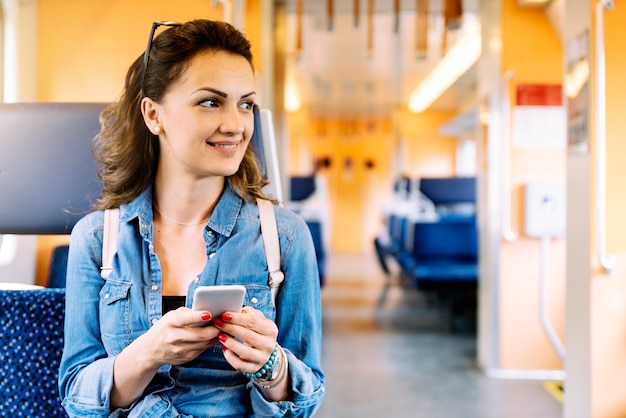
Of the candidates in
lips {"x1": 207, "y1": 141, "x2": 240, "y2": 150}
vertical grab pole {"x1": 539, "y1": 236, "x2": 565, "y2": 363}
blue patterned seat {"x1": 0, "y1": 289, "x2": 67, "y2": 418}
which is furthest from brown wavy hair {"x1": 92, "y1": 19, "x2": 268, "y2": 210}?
vertical grab pole {"x1": 539, "y1": 236, "x2": 565, "y2": 363}

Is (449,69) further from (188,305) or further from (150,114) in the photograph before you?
(188,305)

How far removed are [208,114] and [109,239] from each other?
35 cm

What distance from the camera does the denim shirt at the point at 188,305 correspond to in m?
1.32

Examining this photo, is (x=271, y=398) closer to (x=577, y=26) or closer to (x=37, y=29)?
(x=37, y=29)

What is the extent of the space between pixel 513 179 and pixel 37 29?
3.07 meters

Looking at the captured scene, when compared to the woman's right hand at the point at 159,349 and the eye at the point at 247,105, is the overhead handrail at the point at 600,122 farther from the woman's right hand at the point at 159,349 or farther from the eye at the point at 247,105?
the woman's right hand at the point at 159,349

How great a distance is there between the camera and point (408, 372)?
4.48 metres

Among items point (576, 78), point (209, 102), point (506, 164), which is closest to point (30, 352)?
point (209, 102)

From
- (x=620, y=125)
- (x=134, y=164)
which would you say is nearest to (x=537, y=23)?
(x=620, y=125)

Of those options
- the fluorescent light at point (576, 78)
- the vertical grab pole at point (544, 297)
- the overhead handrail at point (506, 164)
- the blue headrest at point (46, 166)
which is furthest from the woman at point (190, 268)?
the overhead handrail at point (506, 164)

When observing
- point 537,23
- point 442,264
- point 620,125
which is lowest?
point 442,264

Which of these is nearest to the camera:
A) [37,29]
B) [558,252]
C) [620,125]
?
[37,29]

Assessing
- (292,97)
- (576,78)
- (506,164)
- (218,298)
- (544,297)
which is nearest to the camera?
(218,298)

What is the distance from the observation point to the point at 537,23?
426cm
